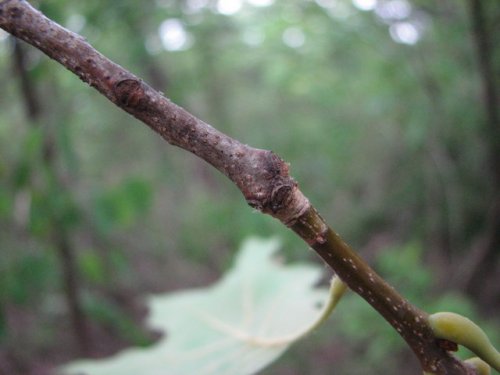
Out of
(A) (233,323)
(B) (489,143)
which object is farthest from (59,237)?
(B) (489,143)

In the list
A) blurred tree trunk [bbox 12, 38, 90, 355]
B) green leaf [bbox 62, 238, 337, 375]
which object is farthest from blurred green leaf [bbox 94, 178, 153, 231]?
green leaf [bbox 62, 238, 337, 375]

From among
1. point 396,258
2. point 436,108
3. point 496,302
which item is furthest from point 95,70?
point 496,302

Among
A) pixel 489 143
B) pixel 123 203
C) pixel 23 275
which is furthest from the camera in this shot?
pixel 489 143

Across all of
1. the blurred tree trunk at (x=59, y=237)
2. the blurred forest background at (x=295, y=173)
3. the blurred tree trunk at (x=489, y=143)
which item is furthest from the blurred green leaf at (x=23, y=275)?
the blurred tree trunk at (x=489, y=143)

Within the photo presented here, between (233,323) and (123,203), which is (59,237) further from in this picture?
(233,323)

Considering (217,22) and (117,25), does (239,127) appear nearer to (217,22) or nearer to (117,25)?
(217,22)
